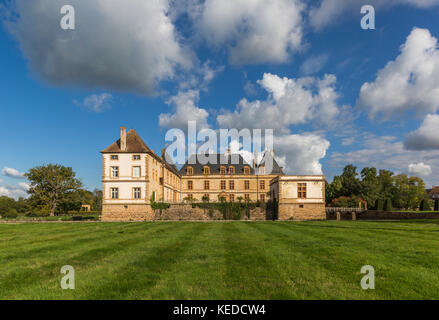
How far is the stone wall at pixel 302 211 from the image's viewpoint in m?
33.9

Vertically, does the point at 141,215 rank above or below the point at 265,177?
below

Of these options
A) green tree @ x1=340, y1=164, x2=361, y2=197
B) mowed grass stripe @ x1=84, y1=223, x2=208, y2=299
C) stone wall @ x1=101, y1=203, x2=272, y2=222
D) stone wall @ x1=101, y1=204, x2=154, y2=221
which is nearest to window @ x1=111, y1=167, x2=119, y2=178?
stone wall @ x1=101, y1=204, x2=154, y2=221

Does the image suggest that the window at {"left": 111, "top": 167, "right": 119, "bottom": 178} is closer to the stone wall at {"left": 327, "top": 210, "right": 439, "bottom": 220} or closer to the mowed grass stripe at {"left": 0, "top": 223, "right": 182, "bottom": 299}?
the mowed grass stripe at {"left": 0, "top": 223, "right": 182, "bottom": 299}

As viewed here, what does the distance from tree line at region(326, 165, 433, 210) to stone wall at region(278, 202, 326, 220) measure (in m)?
18.9

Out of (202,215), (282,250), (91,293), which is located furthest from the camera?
(202,215)

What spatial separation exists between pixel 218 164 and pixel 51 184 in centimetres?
3182

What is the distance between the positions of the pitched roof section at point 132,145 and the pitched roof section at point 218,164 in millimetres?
18632

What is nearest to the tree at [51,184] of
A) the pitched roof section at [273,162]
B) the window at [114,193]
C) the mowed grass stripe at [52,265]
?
the window at [114,193]

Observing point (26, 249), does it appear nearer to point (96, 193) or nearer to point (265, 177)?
point (265, 177)

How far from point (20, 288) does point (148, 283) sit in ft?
8.65

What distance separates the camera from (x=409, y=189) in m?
68.4
